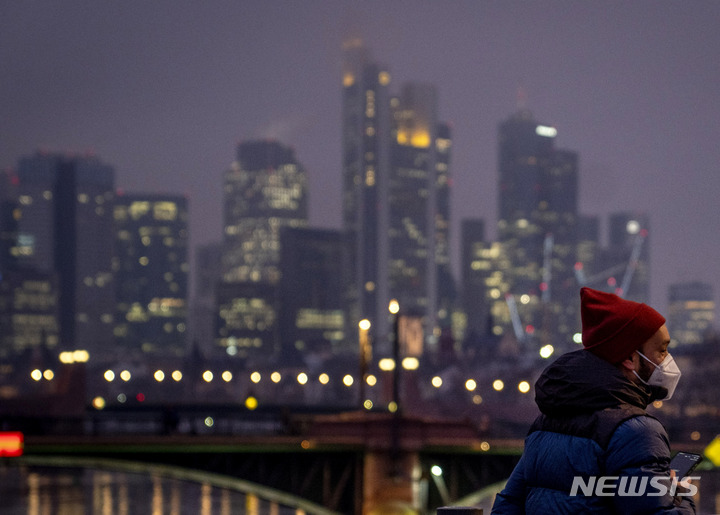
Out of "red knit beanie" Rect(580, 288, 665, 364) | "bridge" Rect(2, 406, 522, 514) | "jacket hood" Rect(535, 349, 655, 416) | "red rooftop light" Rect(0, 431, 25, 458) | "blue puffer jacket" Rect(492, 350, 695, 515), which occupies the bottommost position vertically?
"bridge" Rect(2, 406, 522, 514)

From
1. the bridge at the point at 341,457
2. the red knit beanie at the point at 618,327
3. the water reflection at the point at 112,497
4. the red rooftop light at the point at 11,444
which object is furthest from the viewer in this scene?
the water reflection at the point at 112,497

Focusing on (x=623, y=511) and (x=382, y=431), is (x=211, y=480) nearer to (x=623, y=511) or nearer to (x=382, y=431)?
(x=382, y=431)

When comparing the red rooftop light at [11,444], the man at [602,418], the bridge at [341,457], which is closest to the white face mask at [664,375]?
the man at [602,418]

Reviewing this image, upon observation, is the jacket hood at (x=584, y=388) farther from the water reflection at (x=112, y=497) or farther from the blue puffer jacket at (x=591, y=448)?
the water reflection at (x=112, y=497)

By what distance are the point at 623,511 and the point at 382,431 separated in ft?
145

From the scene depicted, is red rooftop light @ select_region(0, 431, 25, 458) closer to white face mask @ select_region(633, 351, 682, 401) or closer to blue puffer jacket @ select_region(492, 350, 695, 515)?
blue puffer jacket @ select_region(492, 350, 695, 515)

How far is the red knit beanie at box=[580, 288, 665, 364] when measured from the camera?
4633 mm

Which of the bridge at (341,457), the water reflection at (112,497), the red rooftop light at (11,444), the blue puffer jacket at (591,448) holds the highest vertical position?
the blue puffer jacket at (591,448)

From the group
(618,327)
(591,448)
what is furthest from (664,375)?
(591,448)

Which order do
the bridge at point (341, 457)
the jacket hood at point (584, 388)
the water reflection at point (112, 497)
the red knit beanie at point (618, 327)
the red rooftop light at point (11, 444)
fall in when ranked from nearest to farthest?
the jacket hood at point (584, 388), the red knit beanie at point (618, 327), the red rooftop light at point (11, 444), the bridge at point (341, 457), the water reflection at point (112, 497)

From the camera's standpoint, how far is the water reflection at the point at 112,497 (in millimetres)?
105750

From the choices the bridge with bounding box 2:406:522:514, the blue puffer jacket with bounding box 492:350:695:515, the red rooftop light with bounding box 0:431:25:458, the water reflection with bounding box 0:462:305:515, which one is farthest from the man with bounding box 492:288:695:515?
the water reflection with bounding box 0:462:305:515

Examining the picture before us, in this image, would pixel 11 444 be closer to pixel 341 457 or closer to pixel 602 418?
pixel 341 457

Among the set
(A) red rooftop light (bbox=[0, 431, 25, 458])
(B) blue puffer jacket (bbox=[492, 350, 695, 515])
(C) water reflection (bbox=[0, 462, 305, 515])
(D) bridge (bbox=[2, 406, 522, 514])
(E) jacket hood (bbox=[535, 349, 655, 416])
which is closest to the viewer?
(B) blue puffer jacket (bbox=[492, 350, 695, 515])
